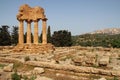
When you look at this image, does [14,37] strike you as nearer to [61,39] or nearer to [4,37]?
[4,37]

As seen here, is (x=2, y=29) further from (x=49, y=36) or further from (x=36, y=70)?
(x=36, y=70)

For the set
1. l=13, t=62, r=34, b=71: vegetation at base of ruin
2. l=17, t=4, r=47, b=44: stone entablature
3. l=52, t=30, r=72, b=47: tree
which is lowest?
l=13, t=62, r=34, b=71: vegetation at base of ruin

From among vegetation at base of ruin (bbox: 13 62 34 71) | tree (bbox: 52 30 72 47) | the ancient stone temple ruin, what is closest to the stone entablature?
the ancient stone temple ruin

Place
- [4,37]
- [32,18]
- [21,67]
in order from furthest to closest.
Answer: [4,37]
[32,18]
[21,67]

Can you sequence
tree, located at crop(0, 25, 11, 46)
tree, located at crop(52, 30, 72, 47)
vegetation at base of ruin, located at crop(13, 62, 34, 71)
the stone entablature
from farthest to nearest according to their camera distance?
1. tree, located at crop(52, 30, 72, 47)
2. tree, located at crop(0, 25, 11, 46)
3. the stone entablature
4. vegetation at base of ruin, located at crop(13, 62, 34, 71)

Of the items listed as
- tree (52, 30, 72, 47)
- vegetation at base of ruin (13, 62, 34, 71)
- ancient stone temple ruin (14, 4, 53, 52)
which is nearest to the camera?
vegetation at base of ruin (13, 62, 34, 71)

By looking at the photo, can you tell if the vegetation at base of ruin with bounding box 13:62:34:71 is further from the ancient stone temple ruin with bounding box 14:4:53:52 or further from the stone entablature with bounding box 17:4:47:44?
the stone entablature with bounding box 17:4:47:44

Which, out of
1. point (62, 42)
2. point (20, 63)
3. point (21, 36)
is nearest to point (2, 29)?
point (62, 42)

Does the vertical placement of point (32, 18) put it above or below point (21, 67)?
above

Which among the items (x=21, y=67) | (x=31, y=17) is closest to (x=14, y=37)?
(x=31, y=17)

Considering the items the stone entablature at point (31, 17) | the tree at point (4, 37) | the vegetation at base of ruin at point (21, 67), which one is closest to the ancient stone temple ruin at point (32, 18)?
Result: the stone entablature at point (31, 17)

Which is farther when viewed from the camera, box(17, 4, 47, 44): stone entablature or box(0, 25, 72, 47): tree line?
box(0, 25, 72, 47): tree line

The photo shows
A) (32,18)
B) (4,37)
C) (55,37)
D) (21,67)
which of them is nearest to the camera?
(21,67)

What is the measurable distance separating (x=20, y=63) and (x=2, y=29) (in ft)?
135
